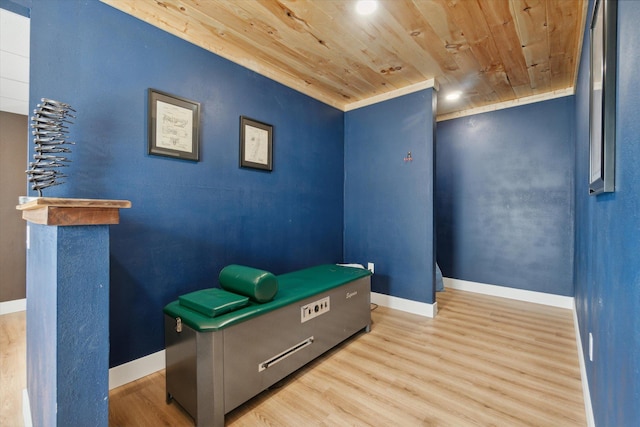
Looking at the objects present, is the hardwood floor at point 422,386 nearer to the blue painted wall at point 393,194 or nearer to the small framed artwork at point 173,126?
the blue painted wall at point 393,194

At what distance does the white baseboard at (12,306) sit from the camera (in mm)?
3195

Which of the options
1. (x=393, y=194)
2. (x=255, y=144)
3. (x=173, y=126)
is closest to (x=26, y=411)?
(x=173, y=126)

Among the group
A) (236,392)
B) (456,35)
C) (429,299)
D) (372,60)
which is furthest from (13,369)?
(456,35)

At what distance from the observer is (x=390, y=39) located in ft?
7.46

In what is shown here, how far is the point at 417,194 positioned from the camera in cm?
313

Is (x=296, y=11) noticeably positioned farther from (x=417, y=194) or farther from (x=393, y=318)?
(x=393, y=318)

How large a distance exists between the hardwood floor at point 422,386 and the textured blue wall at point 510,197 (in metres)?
0.99

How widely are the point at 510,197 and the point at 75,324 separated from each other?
14.1 feet

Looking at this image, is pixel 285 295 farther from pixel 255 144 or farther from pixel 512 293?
pixel 512 293

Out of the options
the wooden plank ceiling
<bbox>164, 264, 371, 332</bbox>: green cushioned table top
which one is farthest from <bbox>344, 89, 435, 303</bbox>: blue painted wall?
<bbox>164, 264, 371, 332</bbox>: green cushioned table top

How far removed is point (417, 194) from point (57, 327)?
300cm

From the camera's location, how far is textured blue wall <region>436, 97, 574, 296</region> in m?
3.31

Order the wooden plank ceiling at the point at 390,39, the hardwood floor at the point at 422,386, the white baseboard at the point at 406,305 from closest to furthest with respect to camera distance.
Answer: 1. the hardwood floor at the point at 422,386
2. the wooden plank ceiling at the point at 390,39
3. the white baseboard at the point at 406,305

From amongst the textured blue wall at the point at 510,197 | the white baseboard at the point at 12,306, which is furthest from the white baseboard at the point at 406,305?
the white baseboard at the point at 12,306
